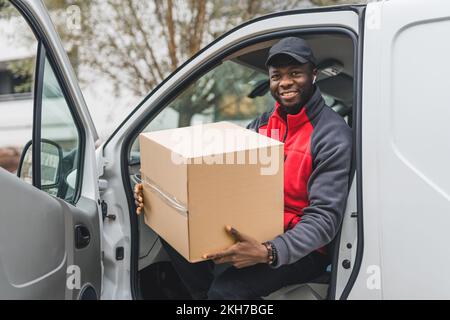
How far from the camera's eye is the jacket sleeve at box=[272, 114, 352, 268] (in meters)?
1.63

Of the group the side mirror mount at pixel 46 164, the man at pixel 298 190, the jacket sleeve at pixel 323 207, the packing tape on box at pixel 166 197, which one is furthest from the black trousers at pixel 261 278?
the side mirror mount at pixel 46 164

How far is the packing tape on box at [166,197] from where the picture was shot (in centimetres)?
159

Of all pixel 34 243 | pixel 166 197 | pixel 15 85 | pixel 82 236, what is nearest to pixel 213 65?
pixel 166 197

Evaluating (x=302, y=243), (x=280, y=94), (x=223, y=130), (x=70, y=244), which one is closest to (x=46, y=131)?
(x=70, y=244)

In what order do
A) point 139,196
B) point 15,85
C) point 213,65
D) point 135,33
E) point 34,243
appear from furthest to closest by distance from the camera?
point 15,85 < point 135,33 < point 139,196 < point 213,65 < point 34,243

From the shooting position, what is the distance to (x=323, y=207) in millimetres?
1637

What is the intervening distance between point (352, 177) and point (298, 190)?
0.24 metres

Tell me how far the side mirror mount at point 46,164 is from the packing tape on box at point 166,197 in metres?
0.36

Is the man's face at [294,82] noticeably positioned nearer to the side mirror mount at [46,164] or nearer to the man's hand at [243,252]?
the man's hand at [243,252]

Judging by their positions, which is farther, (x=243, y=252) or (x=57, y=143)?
(x=57, y=143)

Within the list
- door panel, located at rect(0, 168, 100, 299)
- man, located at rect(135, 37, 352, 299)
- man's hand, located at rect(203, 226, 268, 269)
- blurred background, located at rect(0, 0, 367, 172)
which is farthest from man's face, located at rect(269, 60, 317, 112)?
blurred background, located at rect(0, 0, 367, 172)

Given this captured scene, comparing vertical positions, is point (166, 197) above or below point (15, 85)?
below

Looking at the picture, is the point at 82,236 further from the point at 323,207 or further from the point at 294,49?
the point at 294,49

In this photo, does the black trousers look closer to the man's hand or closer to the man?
the man
